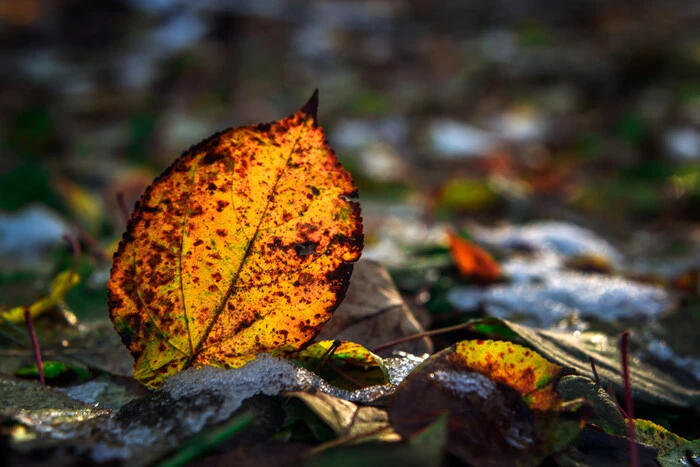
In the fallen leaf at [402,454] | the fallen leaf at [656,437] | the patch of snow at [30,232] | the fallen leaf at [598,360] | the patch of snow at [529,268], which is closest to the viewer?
the fallen leaf at [402,454]

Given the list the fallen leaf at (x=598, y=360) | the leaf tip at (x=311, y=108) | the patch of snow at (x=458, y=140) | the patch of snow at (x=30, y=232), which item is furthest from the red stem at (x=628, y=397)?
the patch of snow at (x=458, y=140)

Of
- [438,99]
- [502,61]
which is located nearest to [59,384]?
[438,99]

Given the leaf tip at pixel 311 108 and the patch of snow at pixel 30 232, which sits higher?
the leaf tip at pixel 311 108

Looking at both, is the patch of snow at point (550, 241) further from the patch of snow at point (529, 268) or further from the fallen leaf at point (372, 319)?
the fallen leaf at point (372, 319)

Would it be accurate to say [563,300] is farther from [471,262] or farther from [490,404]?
[490,404]

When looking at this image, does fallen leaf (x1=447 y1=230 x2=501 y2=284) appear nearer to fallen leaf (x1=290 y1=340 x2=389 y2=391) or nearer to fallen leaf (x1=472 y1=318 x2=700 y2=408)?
fallen leaf (x1=472 y1=318 x2=700 y2=408)

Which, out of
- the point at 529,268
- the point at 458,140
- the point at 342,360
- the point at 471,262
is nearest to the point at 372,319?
the point at 342,360
